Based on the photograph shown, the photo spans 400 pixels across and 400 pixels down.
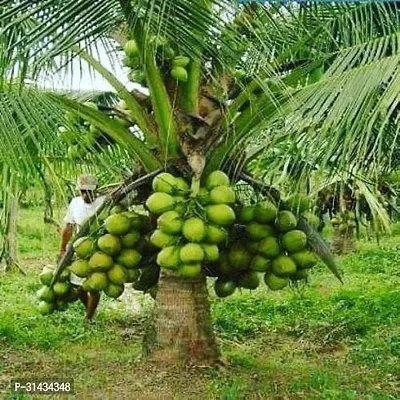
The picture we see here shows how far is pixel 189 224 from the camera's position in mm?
3523

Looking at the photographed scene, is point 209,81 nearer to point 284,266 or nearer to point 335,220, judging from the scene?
point 284,266

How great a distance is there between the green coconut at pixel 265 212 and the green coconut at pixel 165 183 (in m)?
0.40

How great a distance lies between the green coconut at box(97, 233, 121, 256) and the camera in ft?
12.8

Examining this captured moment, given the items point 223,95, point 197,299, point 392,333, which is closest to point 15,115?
point 223,95

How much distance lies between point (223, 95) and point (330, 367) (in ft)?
5.44

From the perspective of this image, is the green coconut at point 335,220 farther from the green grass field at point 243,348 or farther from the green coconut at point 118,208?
the green coconut at point 118,208

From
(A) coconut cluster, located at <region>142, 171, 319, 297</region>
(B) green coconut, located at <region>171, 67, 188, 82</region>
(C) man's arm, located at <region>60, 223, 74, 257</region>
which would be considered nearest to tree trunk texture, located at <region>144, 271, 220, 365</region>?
(A) coconut cluster, located at <region>142, 171, 319, 297</region>

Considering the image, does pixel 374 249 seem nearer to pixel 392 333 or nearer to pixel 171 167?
pixel 392 333

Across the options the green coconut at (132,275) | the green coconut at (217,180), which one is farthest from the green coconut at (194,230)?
the green coconut at (132,275)

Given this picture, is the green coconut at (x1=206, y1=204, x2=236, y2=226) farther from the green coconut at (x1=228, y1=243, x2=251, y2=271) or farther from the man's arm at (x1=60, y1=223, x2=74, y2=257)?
the man's arm at (x1=60, y1=223, x2=74, y2=257)

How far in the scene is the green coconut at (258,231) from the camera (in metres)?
3.79

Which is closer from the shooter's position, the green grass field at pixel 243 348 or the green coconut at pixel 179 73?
the green coconut at pixel 179 73

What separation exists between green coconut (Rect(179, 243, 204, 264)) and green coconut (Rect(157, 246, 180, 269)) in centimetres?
3

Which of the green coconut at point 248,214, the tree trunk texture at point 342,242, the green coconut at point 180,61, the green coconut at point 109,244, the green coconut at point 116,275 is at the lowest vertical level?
the green coconut at point 116,275
